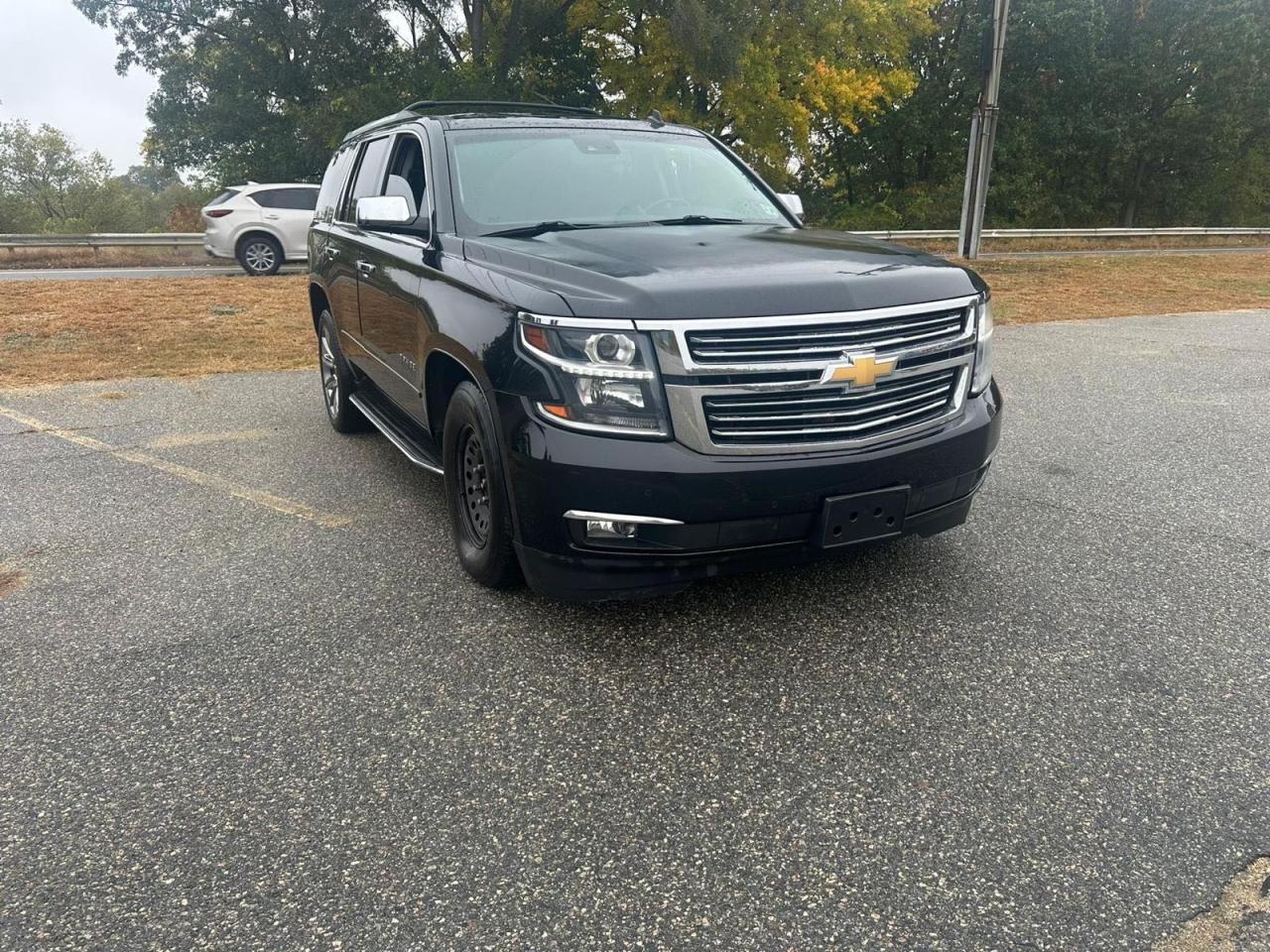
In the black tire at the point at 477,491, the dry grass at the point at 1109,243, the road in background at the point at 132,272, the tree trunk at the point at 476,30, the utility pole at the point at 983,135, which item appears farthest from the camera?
the tree trunk at the point at 476,30

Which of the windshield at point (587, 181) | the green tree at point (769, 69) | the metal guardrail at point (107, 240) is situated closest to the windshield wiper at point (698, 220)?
the windshield at point (587, 181)

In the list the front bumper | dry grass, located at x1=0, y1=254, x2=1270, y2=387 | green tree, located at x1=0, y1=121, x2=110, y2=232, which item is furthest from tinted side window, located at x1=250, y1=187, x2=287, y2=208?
green tree, located at x1=0, y1=121, x2=110, y2=232

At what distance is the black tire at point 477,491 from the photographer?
3.16 metres

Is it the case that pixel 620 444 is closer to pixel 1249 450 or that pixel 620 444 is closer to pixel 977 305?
pixel 977 305

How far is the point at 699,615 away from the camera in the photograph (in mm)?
3379

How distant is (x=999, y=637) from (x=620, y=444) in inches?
60.7

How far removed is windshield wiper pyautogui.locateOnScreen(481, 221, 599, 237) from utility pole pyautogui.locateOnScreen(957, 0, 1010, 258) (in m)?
15.6

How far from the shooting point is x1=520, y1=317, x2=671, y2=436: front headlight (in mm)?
2793

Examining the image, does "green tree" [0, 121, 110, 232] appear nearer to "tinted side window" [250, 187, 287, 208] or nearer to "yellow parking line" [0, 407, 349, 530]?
"tinted side window" [250, 187, 287, 208]

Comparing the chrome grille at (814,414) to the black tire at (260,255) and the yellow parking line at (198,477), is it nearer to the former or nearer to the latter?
the yellow parking line at (198,477)

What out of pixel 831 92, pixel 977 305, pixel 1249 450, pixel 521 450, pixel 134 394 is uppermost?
pixel 831 92

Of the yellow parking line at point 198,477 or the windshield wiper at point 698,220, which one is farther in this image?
the yellow parking line at point 198,477

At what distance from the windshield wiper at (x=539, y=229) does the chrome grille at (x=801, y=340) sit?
4.16ft

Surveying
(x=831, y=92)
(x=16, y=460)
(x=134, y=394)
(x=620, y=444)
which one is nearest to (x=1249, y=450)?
(x=620, y=444)
